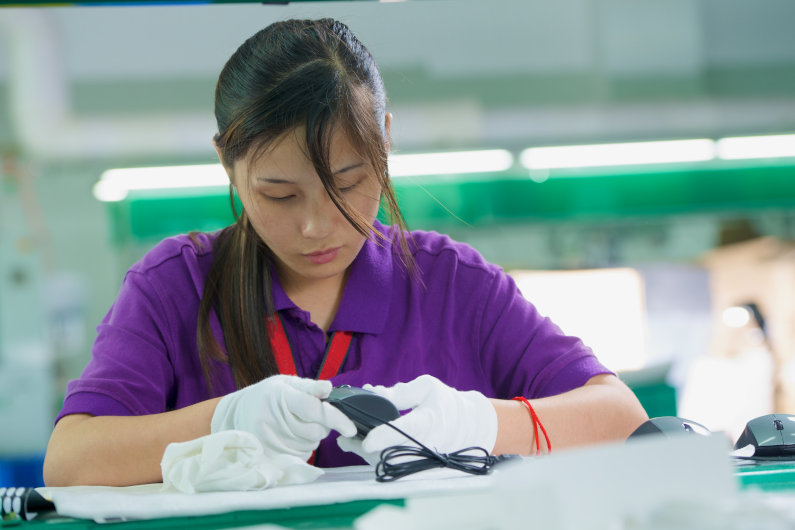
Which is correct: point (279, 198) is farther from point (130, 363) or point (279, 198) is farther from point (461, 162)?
point (461, 162)

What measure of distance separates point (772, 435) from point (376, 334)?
0.69m

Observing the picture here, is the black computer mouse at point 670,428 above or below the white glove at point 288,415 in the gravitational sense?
below

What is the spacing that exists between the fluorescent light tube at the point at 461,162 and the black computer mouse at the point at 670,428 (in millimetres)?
3276

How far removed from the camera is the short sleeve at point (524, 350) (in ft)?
4.62

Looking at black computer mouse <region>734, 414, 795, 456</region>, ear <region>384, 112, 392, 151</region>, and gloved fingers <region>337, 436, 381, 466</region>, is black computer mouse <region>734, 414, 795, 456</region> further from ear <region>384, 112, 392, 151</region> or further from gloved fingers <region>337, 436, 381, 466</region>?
ear <region>384, 112, 392, 151</region>

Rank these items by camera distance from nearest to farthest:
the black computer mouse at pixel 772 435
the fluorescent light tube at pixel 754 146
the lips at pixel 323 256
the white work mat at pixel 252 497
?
the white work mat at pixel 252 497
the black computer mouse at pixel 772 435
the lips at pixel 323 256
the fluorescent light tube at pixel 754 146

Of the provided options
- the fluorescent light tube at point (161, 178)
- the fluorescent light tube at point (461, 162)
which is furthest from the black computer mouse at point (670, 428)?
the fluorescent light tube at point (161, 178)

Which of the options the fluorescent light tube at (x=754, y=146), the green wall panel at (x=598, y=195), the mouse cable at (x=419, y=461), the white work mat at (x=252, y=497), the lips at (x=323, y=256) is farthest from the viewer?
the fluorescent light tube at (x=754, y=146)

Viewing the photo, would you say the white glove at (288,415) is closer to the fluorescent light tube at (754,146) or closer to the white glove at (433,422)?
the white glove at (433,422)

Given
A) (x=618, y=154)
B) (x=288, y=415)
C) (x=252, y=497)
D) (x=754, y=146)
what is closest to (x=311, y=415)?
(x=288, y=415)

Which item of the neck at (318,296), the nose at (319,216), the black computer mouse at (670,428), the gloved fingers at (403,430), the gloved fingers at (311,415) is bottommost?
the black computer mouse at (670,428)

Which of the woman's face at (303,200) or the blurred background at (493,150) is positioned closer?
the woman's face at (303,200)

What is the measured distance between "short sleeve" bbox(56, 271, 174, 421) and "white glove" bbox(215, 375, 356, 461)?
0.31 m

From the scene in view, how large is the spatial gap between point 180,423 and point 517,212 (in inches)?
131
